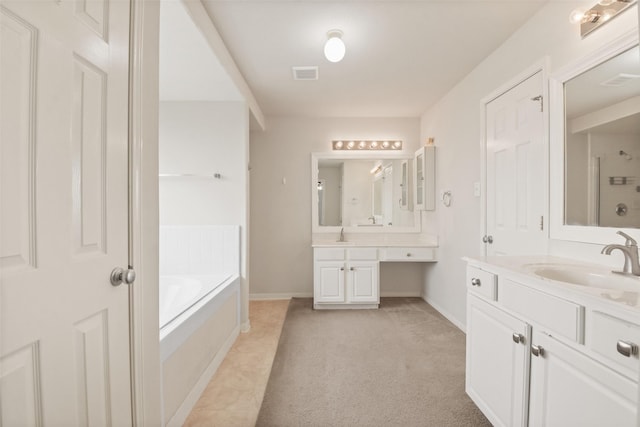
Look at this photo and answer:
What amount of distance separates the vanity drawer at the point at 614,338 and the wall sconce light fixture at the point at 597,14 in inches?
53.2

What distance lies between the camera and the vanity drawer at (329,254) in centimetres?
327

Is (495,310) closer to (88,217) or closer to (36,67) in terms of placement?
(88,217)

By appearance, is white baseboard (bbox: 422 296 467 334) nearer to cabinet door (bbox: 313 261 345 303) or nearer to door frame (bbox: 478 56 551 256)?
door frame (bbox: 478 56 551 256)

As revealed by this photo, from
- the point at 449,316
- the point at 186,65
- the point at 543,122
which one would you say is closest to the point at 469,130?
the point at 543,122

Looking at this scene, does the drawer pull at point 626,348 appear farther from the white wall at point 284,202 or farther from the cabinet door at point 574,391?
the white wall at point 284,202

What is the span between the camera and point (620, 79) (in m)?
1.32

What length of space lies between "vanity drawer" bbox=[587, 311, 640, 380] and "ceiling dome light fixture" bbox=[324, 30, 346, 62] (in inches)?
73.6

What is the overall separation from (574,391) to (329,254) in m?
2.43

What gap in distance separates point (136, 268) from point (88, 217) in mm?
282

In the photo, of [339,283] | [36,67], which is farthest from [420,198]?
[36,67]

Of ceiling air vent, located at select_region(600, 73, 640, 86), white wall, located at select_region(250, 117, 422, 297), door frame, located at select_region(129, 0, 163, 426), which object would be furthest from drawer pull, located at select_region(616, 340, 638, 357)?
white wall, located at select_region(250, 117, 422, 297)

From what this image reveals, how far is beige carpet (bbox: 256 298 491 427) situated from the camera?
1560mm

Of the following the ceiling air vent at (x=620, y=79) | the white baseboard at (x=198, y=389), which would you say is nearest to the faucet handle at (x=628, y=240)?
the ceiling air vent at (x=620, y=79)

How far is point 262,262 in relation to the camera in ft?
12.2
